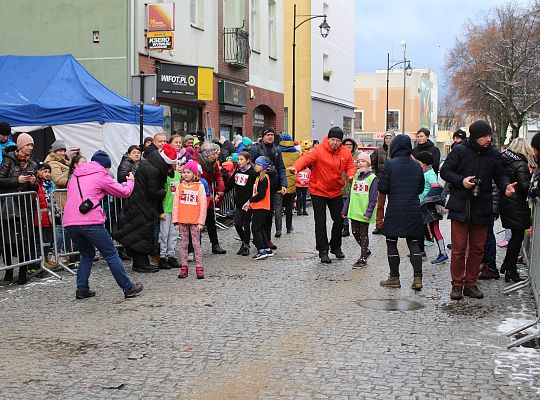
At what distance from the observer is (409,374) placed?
569 cm

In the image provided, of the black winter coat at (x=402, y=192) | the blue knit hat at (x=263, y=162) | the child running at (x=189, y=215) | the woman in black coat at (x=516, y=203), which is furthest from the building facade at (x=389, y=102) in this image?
the black winter coat at (x=402, y=192)

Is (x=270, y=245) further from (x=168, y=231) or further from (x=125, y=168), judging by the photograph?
(x=125, y=168)

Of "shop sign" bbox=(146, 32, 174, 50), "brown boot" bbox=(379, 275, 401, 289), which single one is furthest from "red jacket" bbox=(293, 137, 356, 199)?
"shop sign" bbox=(146, 32, 174, 50)

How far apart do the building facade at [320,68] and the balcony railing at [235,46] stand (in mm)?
8378

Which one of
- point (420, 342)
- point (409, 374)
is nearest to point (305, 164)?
point (420, 342)

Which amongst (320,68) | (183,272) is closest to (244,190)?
(183,272)

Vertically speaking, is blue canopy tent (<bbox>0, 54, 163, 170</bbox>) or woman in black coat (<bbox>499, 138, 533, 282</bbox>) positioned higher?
blue canopy tent (<bbox>0, 54, 163, 170</bbox>)

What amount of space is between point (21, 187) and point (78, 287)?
1.98 metres

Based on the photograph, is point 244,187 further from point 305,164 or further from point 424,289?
point 424,289

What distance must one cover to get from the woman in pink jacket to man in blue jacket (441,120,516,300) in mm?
3725

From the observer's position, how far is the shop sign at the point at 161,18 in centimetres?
1894

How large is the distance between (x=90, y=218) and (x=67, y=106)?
22.8ft

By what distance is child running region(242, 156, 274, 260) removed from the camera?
11.6 metres

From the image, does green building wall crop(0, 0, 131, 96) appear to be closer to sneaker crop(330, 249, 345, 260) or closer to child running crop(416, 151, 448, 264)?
sneaker crop(330, 249, 345, 260)
